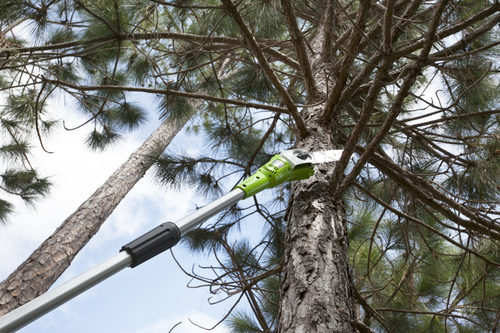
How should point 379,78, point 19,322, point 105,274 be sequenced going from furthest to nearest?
point 379,78 < point 105,274 < point 19,322

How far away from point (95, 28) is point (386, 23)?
6.51ft

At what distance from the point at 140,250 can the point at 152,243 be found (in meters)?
0.03

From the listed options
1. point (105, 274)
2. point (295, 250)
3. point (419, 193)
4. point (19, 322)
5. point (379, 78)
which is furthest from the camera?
point (419, 193)

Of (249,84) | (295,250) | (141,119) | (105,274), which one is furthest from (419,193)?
(141,119)

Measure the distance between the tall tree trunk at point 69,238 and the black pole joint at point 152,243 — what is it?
204 cm

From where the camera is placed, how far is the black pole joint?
3.01 feet

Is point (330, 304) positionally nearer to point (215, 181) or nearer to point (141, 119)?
point (215, 181)

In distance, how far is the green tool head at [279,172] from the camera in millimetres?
1394

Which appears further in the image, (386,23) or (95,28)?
(95,28)

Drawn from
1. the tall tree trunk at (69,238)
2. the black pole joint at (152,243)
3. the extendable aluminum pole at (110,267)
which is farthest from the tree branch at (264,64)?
the tall tree trunk at (69,238)

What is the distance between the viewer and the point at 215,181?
312 centimetres

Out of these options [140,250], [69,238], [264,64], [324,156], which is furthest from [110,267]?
[69,238]

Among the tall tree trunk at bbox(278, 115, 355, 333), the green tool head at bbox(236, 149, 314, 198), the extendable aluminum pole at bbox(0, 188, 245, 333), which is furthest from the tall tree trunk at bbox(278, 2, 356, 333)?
the extendable aluminum pole at bbox(0, 188, 245, 333)

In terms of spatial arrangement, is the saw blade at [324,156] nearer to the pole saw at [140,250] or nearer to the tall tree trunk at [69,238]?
the pole saw at [140,250]
